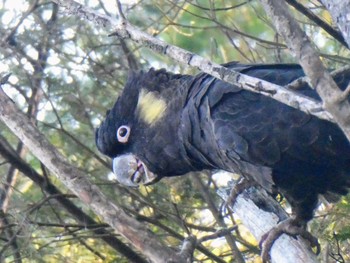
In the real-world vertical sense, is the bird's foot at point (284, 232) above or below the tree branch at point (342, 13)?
below

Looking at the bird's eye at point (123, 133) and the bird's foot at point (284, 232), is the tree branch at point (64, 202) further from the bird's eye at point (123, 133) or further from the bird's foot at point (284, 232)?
the bird's foot at point (284, 232)

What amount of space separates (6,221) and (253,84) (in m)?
2.49

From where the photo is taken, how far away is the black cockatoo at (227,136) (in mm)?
3217

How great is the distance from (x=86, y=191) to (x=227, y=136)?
2.90 feet

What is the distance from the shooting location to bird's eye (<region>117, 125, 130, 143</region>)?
385 cm

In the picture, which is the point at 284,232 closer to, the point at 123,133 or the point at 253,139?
the point at 253,139

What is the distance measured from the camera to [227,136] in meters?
3.29

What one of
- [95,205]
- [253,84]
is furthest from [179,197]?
[253,84]

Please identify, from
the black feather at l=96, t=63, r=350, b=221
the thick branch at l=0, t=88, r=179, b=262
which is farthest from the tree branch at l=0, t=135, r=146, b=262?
the thick branch at l=0, t=88, r=179, b=262

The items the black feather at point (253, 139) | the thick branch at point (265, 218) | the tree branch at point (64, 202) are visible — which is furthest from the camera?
the tree branch at point (64, 202)

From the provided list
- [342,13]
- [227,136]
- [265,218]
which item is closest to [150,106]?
[227,136]

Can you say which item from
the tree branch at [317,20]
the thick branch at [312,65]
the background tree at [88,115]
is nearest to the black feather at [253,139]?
the tree branch at [317,20]

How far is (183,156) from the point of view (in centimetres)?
369

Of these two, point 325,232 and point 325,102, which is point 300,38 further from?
point 325,232
